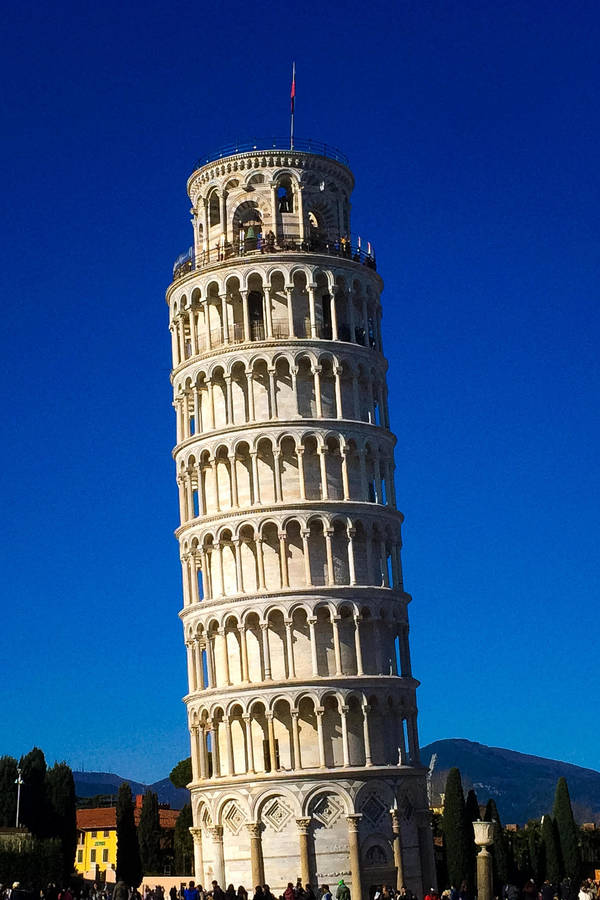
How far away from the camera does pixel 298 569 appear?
6575 centimetres

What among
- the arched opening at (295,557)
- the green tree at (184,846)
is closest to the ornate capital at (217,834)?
the arched opening at (295,557)

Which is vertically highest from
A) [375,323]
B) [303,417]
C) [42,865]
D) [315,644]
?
[375,323]

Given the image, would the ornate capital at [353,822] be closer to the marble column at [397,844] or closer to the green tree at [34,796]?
the marble column at [397,844]

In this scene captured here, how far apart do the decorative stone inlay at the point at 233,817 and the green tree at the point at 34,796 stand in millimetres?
24996

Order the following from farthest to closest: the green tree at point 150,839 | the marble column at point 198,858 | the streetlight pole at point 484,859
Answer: the green tree at point 150,839 → the marble column at point 198,858 → the streetlight pole at point 484,859

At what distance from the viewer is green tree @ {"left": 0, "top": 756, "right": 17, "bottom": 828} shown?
84.5m

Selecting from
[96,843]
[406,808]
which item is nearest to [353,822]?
[406,808]

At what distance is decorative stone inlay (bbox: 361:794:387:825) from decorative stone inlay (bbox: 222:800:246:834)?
589 centimetres

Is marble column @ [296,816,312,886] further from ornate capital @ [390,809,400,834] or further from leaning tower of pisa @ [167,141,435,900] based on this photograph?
ornate capital @ [390,809,400,834]

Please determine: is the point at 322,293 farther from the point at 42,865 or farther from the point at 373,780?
the point at 42,865

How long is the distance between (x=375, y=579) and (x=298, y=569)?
4213mm

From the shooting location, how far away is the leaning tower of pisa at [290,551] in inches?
2485

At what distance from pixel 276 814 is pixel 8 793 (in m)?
29.2

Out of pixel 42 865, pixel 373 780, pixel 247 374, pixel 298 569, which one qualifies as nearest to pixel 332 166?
pixel 247 374
